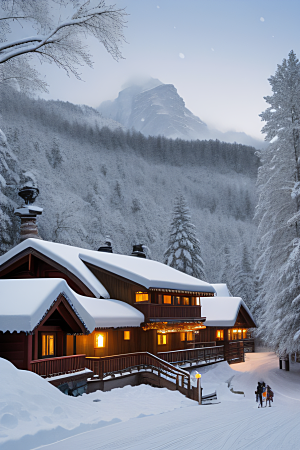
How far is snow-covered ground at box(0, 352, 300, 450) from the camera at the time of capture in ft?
35.3

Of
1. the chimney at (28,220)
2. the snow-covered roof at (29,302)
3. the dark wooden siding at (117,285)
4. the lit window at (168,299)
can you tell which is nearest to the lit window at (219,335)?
the lit window at (168,299)

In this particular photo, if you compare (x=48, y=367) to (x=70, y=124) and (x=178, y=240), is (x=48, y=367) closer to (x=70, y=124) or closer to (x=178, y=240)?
(x=178, y=240)

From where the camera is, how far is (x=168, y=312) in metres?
27.5

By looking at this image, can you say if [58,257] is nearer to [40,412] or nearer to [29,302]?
[29,302]

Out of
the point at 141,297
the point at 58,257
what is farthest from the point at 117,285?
the point at 58,257

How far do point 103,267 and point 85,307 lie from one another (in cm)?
542

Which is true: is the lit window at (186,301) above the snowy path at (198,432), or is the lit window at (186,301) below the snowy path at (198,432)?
above

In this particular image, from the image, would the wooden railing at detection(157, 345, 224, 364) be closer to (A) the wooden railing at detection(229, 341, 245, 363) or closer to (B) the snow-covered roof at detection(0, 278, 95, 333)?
(A) the wooden railing at detection(229, 341, 245, 363)

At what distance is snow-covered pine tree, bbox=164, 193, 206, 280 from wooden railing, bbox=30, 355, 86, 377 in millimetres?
31960

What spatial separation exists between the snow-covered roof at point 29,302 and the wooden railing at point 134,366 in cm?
314

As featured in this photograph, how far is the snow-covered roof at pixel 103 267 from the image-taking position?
81.3 feet

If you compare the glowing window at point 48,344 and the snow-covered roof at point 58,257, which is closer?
the glowing window at point 48,344

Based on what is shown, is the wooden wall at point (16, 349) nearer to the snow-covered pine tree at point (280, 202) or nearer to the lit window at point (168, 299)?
the lit window at point (168, 299)

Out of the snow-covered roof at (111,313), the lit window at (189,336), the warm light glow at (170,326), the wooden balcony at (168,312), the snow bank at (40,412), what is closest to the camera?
the snow bank at (40,412)
